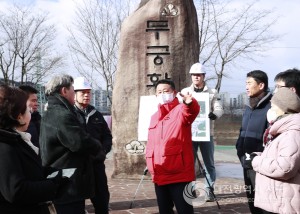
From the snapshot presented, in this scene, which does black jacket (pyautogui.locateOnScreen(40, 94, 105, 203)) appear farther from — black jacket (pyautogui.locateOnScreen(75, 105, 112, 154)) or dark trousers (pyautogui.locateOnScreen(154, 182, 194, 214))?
black jacket (pyautogui.locateOnScreen(75, 105, 112, 154))

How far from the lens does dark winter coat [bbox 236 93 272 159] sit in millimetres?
4566

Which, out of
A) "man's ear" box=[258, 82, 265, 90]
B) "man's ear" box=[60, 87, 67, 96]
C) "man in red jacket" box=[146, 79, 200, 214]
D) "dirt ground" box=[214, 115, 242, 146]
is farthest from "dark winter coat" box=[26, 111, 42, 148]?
"dirt ground" box=[214, 115, 242, 146]

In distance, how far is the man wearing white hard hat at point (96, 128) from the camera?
15.9 feet

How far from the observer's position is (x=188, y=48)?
8633 mm

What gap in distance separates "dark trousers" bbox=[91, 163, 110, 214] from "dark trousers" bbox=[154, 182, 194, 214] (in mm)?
829

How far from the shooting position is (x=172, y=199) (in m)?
4.36

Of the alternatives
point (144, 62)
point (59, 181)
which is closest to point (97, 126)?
point (59, 181)

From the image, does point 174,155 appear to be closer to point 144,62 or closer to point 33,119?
point 33,119

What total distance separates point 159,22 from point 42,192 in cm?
658

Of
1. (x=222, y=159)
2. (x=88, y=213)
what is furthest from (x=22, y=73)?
(x=88, y=213)

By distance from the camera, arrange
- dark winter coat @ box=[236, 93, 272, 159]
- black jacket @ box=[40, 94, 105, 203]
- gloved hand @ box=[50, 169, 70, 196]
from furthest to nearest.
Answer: dark winter coat @ box=[236, 93, 272, 159]
black jacket @ box=[40, 94, 105, 203]
gloved hand @ box=[50, 169, 70, 196]

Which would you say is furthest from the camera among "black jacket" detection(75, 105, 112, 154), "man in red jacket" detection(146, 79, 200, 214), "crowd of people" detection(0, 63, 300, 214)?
"black jacket" detection(75, 105, 112, 154)

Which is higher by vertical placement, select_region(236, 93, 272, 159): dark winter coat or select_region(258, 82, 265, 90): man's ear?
select_region(258, 82, 265, 90): man's ear

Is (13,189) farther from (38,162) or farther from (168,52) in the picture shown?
(168,52)
